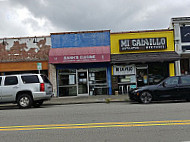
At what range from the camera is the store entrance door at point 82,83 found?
15953mm

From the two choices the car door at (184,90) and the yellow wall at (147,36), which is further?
the yellow wall at (147,36)

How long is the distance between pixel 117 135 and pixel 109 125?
3.13ft

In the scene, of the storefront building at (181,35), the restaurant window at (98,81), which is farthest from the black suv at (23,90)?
the storefront building at (181,35)

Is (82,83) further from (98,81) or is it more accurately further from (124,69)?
(124,69)

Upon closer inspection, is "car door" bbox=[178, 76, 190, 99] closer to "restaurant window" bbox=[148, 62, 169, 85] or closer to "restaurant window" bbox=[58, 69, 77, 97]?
"restaurant window" bbox=[148, 62, 169, 85]

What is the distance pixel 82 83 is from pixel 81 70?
1091mm

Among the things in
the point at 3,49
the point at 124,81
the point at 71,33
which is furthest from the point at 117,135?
the point at 3,49

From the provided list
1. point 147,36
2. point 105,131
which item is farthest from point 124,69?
point 105,131

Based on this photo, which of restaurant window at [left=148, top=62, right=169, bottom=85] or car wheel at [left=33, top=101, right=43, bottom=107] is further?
restaurant window at [left=148, top=62, right=169, bottom=85]

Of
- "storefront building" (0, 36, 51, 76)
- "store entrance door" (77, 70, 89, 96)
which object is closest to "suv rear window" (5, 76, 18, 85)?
"storefront building" (0, 36, 51, 76)

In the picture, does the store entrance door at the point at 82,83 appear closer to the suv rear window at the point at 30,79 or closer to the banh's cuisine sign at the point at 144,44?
the banh's cuisine sign at the point at 144,44

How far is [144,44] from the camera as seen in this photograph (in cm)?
1570

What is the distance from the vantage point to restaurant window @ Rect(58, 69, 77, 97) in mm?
15984

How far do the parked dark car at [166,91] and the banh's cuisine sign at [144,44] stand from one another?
18.1ft
